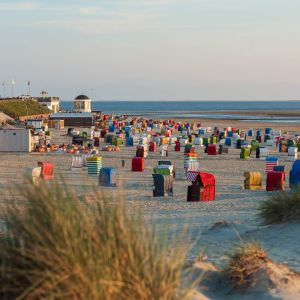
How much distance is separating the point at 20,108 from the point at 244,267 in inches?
3362

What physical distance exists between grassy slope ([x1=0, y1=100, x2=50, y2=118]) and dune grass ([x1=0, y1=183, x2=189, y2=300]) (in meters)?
77.6

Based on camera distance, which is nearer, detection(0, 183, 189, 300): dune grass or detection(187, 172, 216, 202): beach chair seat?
detection(0, 183, 189, 300): dune grass

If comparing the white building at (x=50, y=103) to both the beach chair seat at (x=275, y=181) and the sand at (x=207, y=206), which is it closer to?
the sand at (x=207, y=206)

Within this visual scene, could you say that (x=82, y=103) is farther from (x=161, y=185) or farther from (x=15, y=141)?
(x=161, y=185)

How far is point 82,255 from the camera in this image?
4758 mm

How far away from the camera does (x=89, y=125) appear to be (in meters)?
67.9

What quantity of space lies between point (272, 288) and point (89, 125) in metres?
61.2

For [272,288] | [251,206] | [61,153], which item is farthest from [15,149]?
[272,288]

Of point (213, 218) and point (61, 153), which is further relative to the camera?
point (61, 153)

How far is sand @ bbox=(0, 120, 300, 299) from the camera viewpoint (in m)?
9.42

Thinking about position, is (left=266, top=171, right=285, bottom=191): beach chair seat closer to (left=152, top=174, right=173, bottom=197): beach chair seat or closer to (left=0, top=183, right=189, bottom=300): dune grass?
(left=152, top=174, right=173, bottom=197): beach chair seat

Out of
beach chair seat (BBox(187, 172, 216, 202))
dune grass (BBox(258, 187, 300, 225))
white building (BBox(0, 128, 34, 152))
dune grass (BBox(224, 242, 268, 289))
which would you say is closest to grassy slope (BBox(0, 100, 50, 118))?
white building (BBox(0, 128, 34, 152))

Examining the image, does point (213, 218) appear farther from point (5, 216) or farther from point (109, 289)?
point (109, 289)

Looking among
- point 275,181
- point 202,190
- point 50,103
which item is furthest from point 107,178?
point 50,103
